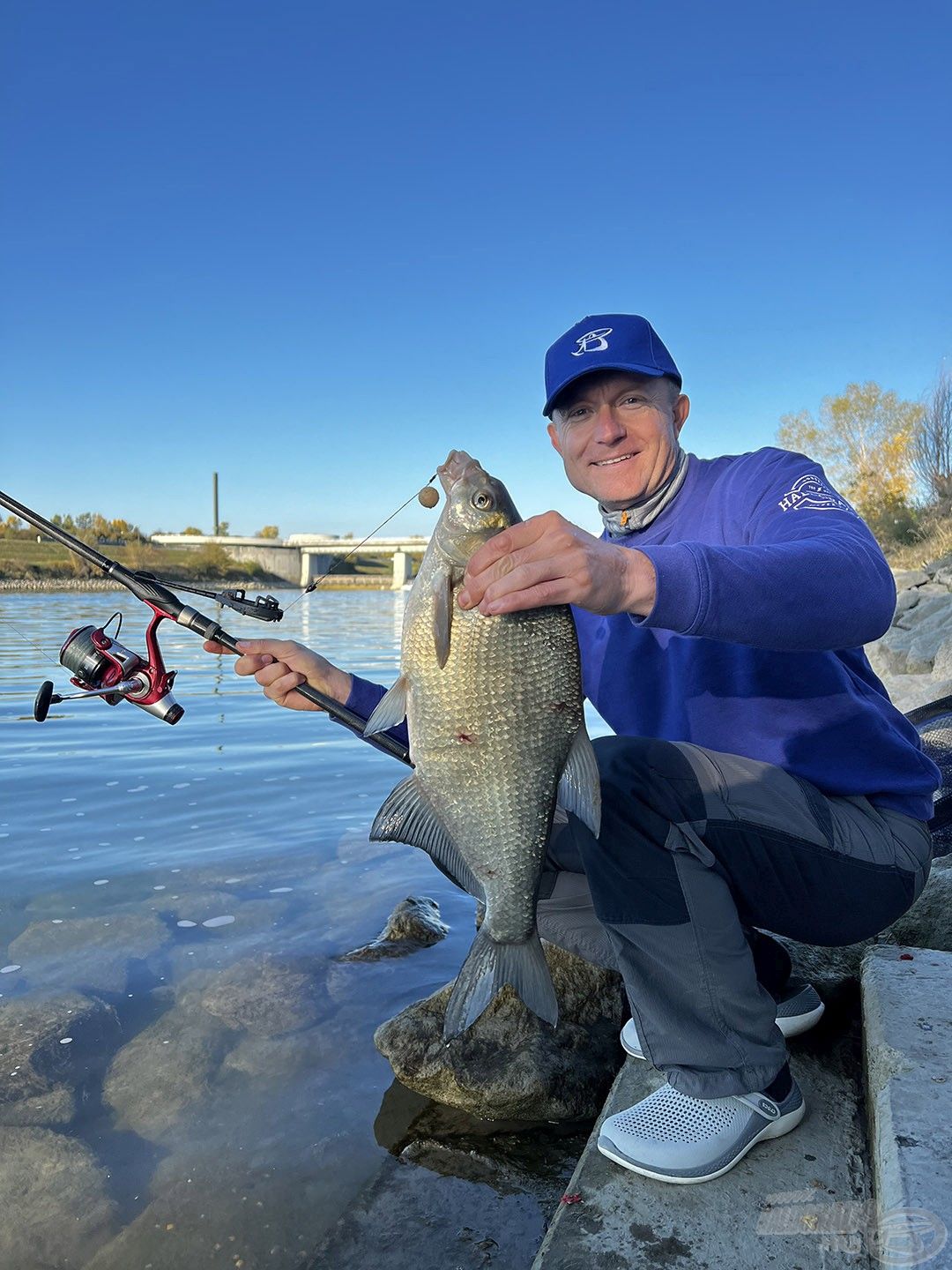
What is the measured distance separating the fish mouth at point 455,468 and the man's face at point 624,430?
1.01 m

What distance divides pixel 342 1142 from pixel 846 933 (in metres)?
1.94

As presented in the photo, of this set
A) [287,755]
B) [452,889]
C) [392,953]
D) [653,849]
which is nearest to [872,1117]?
[653,849]

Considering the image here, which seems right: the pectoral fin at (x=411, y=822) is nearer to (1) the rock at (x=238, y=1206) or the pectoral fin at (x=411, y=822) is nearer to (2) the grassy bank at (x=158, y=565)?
(1) the rock at (x=238, y=1206)

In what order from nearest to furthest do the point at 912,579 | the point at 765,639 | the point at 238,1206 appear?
the point at 765,639
the point at 238,1206
the point at 912,579

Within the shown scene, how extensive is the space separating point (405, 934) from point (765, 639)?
11.8 feet

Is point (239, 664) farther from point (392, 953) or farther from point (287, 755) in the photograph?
point (287, 755)

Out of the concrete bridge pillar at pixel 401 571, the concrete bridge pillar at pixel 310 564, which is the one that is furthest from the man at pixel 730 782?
the concrete bridge pillar at pixel 310 564

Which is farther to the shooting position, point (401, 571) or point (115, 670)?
point (401, 571)

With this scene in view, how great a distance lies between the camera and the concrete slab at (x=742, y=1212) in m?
2.02

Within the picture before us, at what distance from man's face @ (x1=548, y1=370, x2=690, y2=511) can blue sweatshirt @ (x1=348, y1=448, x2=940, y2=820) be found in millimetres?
131

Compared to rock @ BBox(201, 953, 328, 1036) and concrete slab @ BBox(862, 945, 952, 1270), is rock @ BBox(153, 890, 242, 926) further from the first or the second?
concrete slab @ BBox(862, 945, 952, 1270)

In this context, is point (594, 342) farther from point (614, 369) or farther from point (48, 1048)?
point (48, 1048)

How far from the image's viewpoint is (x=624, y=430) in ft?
11.1

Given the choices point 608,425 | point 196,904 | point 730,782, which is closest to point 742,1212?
point 730,782
